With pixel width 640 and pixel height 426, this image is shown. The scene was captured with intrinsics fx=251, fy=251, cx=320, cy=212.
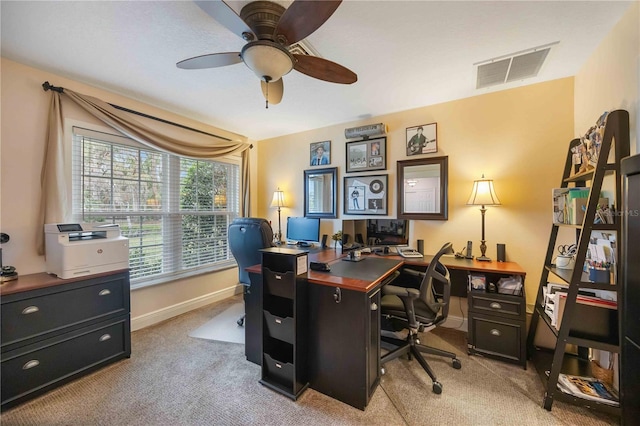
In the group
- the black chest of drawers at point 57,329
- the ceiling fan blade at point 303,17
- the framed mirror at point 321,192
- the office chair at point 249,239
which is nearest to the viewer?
the ceiling fan blade at point 303,17

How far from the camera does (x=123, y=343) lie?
216cm

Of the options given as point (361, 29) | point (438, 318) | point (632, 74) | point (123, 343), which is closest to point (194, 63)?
point (361, 29)

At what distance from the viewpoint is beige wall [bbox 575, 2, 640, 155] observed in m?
1.50

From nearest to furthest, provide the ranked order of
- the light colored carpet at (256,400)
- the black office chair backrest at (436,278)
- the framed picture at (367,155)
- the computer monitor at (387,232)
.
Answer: the light colored carpet at (256,400)
the black office chair backrest at (436,278)
the computer monitor at (387,232)
the framed picture at (367,155)

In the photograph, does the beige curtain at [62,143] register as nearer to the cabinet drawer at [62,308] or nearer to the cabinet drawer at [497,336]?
the cabinet drawer at [62,308]

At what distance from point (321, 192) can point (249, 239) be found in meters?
1.54

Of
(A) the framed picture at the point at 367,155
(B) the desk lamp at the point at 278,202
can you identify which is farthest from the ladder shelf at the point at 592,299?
(B) the desk lamp at the point at 278,202

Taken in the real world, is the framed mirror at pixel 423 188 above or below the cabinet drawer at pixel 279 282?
above

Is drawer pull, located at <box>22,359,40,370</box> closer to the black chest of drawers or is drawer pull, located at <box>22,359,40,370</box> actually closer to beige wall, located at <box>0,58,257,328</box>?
the black chest of drawers

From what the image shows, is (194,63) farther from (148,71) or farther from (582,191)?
(582,191)

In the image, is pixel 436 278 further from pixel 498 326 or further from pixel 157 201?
pixel 157 201

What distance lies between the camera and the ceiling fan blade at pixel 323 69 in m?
1.61

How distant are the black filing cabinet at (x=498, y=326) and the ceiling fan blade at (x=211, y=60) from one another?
8.61ft

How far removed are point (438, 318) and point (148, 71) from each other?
127 inches
